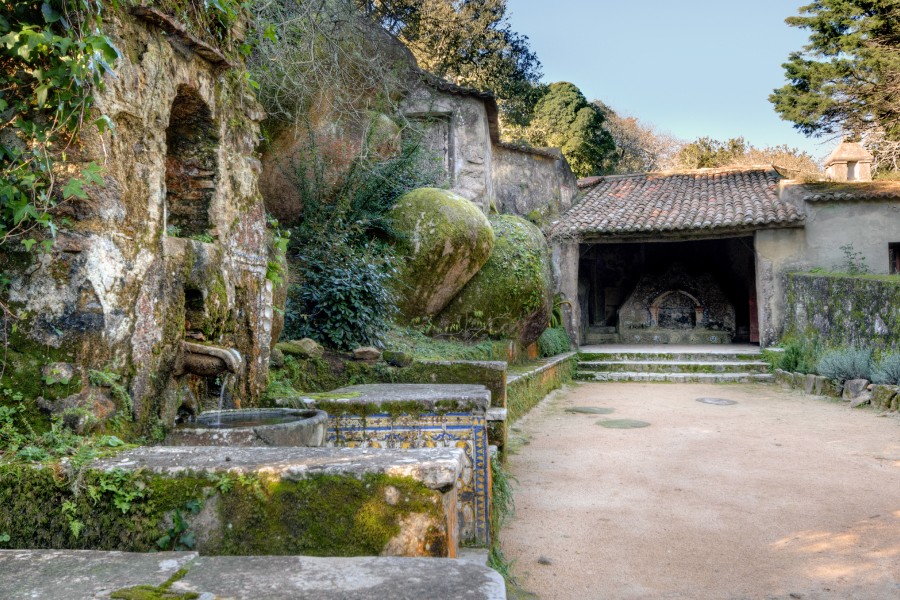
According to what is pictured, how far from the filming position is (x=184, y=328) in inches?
162

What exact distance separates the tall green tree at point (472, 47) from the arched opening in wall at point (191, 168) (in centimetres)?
1055

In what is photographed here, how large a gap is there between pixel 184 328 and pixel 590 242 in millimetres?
14695

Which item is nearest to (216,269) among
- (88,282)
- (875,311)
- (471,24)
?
(88,282)

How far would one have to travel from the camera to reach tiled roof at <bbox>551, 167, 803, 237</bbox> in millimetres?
16156

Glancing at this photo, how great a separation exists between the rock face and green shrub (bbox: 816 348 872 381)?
9.88 m

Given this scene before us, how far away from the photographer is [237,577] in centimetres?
200

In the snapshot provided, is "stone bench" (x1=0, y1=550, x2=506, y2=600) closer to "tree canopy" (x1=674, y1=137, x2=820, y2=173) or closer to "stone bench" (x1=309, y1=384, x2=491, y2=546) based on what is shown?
"stone bench" (x1=309, y1=384, x2=491, y2=546)

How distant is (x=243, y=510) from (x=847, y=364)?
11.4 m

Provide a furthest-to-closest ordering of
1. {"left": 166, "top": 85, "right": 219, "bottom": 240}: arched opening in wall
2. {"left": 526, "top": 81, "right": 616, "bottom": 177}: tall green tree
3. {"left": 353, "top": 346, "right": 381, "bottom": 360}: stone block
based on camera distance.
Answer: {"left": 526, "top": 81, "right": 616, "bottom": 177}: tall green tree → {"left": 353, "top": 346, "right": 381, "bottom": 360}: stone block → {"left": 166, "top": 85, "right": 219, "bottom": 240}: arched opening in wall

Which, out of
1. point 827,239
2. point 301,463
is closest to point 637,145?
point 827,239

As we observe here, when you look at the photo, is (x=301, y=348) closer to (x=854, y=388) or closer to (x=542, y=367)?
(x=542, y=367)

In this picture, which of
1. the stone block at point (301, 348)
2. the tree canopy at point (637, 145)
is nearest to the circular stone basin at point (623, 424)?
the stone block at point (301, 348)

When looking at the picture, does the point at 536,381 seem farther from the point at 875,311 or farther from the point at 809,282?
the point at 809,282

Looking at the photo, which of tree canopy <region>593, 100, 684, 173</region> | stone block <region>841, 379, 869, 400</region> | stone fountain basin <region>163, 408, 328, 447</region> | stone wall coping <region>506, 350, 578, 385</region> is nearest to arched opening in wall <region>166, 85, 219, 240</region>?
stone fountain basin <region>163, 408, 328, 447</region>
